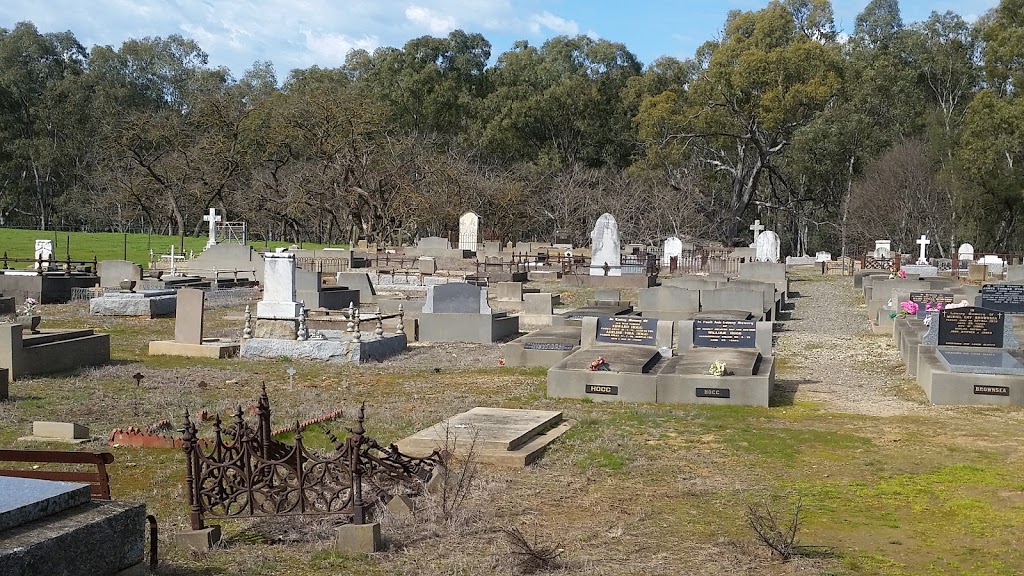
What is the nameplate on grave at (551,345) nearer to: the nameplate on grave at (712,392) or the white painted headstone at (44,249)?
the nameplate on grave at (712,392)

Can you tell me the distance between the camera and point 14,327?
1506 centimetres

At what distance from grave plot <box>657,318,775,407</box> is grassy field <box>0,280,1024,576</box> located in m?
0.33

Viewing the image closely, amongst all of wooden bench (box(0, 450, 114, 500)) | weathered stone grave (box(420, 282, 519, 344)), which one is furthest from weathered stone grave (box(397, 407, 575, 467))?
weathered stone grave (box(420, 282, 519, 344))

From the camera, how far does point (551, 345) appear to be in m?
17.8

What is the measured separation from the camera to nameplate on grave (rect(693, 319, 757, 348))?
15.9m

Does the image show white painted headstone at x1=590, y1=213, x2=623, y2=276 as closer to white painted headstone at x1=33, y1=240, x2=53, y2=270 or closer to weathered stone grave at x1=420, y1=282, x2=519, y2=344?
weathered stone grave at x1=420, y1=282, x2=519, y2=344

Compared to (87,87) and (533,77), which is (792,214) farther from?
(87,87)

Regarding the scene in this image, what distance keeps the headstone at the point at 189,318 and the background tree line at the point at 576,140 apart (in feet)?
128

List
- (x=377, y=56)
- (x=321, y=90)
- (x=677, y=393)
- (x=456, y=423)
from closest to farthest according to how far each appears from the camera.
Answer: (x=456, y=423) < (x=677, y=393) < (x=321, y=90) < (x=377, y=56)

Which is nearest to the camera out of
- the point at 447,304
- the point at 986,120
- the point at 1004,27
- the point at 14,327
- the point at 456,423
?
the point at 456,423

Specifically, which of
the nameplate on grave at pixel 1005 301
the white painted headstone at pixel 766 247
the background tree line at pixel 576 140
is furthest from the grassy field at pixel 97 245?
the nameplate on grave at pixel 1005 301

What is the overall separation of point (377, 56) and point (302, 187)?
19.3 meters

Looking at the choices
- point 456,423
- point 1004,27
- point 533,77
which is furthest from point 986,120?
→ point 456,423

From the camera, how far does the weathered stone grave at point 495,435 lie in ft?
33.1
